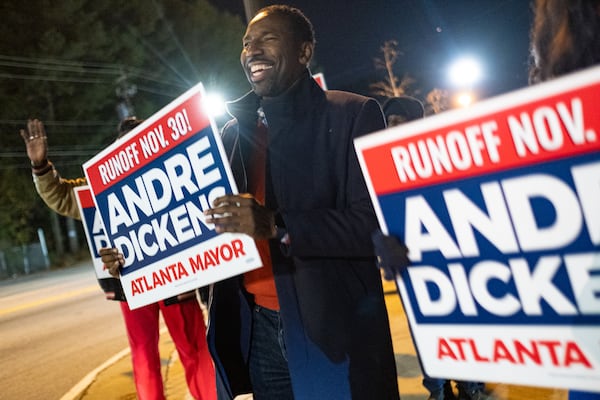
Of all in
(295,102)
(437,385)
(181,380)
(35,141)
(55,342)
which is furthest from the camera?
(55,342)

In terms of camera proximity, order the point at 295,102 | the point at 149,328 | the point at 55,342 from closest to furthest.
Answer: the point at 295,102
the point at 149,328
the point at 55,342

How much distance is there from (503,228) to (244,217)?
32.3 inches

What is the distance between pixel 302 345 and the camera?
1939 mm

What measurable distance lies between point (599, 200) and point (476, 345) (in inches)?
20.0

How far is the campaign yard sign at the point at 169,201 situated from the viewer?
2.03m

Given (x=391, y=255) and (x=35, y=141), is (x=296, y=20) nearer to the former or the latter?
(x=391, y=255)

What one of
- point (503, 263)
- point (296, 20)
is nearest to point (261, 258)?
point (296, 20)

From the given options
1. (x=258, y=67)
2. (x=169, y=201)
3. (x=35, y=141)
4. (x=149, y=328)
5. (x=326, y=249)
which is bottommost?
(x=149, y=328)

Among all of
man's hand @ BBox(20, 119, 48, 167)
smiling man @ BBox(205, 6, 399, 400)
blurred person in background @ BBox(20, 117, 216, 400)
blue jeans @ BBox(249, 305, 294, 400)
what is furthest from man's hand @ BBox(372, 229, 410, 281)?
man's hand @ BBox(20, 119, 48, 167)

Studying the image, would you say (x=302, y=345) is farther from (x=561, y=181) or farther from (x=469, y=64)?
(x=469, y=64)

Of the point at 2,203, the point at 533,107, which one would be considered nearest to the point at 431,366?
the point at 533,107

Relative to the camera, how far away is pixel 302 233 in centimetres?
181

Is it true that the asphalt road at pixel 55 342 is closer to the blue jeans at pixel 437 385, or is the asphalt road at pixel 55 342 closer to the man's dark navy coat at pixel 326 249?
the blue jeans at pixel 437 385

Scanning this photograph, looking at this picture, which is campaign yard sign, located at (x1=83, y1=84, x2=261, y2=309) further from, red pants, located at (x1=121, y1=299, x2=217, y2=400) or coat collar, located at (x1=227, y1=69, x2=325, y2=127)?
red pants, located at (x1=121, y1=299, x2=217, y2=400)
